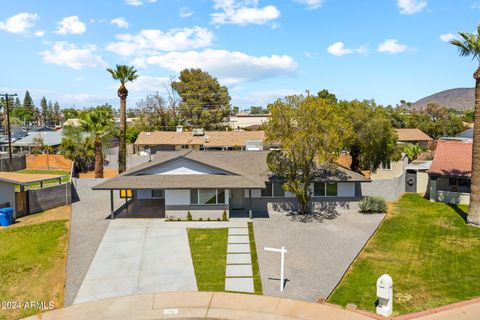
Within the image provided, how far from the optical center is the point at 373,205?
2808 cm

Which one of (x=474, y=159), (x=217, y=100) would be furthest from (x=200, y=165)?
(x=217, y=100)

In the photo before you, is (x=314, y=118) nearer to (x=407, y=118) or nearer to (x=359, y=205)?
(x=359, y=205)

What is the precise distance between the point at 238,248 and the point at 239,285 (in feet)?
14.6

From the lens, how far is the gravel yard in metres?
16.7

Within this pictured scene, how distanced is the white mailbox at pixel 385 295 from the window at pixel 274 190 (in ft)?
50.2

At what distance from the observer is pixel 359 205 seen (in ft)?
93.4

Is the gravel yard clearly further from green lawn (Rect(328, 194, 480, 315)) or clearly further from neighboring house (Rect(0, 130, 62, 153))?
neighboring house (Rect(0, 130, 62, 153))

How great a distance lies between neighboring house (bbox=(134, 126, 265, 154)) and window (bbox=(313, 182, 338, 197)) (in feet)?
87.5

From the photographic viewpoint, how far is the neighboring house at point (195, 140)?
186 ft

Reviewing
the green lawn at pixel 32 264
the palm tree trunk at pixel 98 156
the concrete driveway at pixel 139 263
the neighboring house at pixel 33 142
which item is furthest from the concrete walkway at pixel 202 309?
the neighboring house at pixel 33 142

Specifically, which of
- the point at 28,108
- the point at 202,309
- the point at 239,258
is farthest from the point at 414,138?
the point at 28,108

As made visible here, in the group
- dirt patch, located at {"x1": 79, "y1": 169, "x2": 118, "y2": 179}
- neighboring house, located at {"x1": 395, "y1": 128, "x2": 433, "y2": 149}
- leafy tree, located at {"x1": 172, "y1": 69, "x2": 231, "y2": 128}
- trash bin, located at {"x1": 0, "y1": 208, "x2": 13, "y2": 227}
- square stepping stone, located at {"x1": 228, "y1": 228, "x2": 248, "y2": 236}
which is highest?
leafy tree, located at {"x1": 172, "y1": 69, "x2": 231, "y2": 128}

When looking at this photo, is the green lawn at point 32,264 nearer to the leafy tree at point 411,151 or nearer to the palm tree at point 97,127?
the palm tree at point 97,127

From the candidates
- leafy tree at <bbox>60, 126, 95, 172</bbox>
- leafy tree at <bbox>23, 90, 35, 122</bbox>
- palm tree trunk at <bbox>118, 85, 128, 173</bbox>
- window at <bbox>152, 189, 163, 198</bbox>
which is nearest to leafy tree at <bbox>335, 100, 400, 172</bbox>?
window at <bbox>152, 189, 163, 198</bbox>
